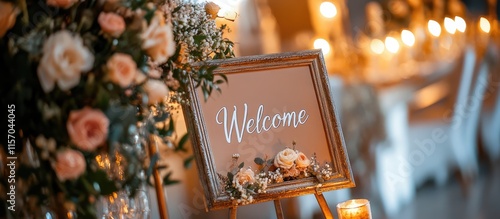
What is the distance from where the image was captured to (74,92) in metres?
1.17

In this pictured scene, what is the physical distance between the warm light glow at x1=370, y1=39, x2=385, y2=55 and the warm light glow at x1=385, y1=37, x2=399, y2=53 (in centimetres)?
4

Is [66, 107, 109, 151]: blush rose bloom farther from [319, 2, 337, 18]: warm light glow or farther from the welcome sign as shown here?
[319, 2, 337, 18]: warm light glow

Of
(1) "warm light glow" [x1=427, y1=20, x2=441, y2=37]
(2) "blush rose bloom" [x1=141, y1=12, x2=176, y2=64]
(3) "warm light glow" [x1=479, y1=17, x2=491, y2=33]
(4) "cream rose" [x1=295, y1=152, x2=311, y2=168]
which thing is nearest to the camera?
(2) "blush rose bloom" [x1=141, y1=12, x2=176, y2=64]

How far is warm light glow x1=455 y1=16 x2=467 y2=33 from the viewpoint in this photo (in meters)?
4.18

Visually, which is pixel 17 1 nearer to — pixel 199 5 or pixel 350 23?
pixel 199 5

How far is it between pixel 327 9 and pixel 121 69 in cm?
274

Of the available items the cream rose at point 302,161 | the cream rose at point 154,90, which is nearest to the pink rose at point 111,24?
the cream rose at point 154,90

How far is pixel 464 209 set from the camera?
400cm

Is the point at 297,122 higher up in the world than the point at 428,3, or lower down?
lower down

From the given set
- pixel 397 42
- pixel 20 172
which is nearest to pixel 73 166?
pixel 20 172

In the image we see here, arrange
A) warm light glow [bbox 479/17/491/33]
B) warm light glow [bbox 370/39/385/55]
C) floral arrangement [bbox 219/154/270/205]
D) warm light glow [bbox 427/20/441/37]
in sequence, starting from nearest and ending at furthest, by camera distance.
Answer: floral arrangement [bbox 219/154/270/205] → warm light glow [bbox 370/39/385/55] → warm light glow [bbox 427/20/441/37] → warm light glow [bbox 479/17/491/33]

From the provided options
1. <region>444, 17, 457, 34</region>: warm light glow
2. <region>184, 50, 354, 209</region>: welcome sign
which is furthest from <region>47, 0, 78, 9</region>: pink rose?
<region>444, 17, 457, 34</region>: warm light glow

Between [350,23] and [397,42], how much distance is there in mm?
379

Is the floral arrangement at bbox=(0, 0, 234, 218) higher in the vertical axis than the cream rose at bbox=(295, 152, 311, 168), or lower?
higher
